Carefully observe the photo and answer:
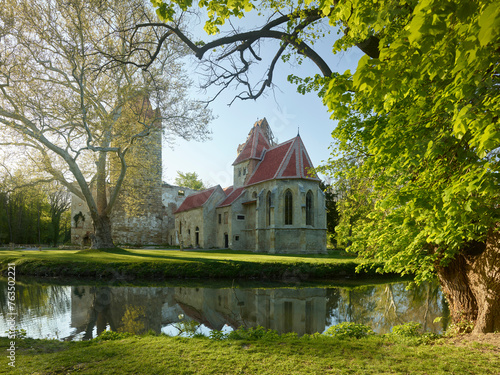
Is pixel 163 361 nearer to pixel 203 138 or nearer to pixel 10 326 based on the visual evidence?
pixel 10 326

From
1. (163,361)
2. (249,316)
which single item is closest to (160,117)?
(249,316)

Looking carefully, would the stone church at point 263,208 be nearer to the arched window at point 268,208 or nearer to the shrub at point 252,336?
the arched window at point 268,208

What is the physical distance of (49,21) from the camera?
14539 millimetres

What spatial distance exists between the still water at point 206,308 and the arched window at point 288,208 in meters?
15.6

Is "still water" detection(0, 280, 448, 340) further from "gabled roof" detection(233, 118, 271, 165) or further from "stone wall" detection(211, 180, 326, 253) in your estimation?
"gabled roof" detection(233, 118, 271, 165)

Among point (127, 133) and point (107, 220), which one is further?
point (107, 220)

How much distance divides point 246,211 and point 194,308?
23.9m

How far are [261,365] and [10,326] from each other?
6929mm

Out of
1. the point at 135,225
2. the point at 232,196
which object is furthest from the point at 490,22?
the point at 135,225

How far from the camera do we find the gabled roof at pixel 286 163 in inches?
1190

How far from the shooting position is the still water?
830cm

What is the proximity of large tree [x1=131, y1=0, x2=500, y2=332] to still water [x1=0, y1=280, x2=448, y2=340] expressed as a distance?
353 centimetres

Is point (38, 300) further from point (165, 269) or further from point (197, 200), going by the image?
point (197, 200)

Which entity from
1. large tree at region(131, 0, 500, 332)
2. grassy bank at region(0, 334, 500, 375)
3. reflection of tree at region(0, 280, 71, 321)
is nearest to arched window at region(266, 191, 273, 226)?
reflection of tree at region(0, 280, 71, 321)
